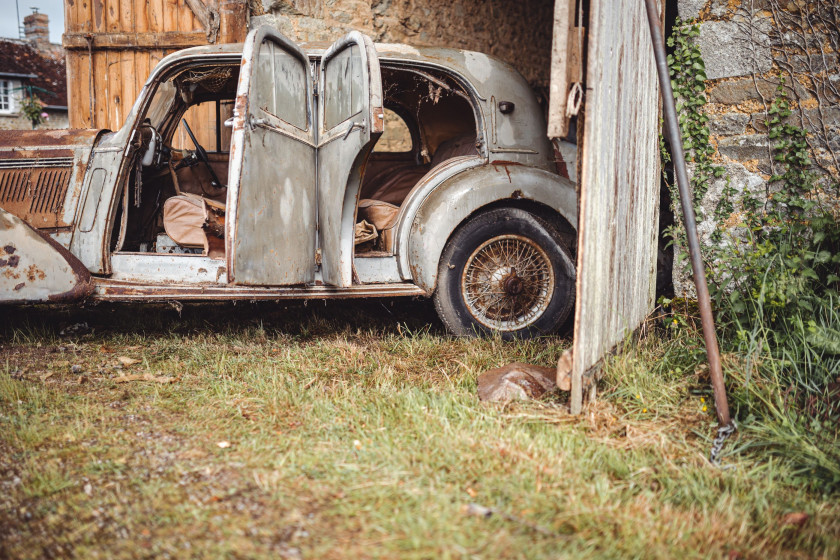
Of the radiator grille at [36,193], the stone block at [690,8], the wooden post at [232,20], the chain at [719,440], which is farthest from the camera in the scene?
the wooden post at [232,20]

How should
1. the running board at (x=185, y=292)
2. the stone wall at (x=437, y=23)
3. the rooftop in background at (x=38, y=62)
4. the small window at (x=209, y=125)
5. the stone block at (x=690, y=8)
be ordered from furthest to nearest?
the rooftop in background at (x=38, y=62)
the stone wall at (x=437, y=23)
the small window at (x=209, y=125)
the running board at (x=185, y=292)
the stone block at (x=690, y=8)

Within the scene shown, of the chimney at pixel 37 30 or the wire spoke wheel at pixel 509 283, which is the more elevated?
the chimney at pixel 37 30

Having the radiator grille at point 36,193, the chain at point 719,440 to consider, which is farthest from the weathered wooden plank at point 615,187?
the radiator grille at point 36,193

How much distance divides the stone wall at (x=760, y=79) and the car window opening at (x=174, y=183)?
282 centimetres

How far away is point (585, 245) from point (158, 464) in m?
1.79

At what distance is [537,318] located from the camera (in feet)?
12.8

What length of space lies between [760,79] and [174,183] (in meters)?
3.57

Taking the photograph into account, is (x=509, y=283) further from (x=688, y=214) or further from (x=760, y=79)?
(x=760, y=79)

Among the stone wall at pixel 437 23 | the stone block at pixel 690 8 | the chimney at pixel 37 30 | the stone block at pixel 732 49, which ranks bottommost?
the stone block at pixel 732 49

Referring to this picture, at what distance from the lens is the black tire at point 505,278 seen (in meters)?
3.82

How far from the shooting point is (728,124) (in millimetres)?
3295

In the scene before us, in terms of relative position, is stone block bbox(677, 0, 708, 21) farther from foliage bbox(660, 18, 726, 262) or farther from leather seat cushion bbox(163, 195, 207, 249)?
leather seat cushion bbox(163, 195, 207, 249)

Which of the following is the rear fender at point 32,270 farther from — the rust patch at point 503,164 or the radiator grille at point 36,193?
the rust patch at point 503,164

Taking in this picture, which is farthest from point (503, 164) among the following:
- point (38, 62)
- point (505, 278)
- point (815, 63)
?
point (38, 62)
